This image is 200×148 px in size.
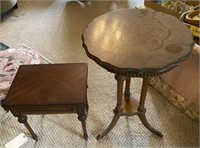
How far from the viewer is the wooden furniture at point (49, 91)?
112cm

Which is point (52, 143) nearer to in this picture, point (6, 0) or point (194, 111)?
point (194, 111)

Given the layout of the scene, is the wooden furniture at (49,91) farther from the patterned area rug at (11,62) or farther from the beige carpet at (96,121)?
the beige carpet at (96,121)

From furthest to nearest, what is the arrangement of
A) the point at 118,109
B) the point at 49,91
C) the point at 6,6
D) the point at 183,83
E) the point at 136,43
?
the point at 6,6
the point at 183,83
the point at 118,109
the point at 49,91
the point at 136,43

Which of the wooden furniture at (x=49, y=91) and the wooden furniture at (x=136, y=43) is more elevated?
the wooden furniture at (x=136, y=43)

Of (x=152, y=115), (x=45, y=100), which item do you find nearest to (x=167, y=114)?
(x=152, y=115)

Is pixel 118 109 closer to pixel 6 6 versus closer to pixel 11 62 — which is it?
pixel 11 62

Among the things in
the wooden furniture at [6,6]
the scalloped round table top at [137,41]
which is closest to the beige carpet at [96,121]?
the wooden furniture at [6,6]

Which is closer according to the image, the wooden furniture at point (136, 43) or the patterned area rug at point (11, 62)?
the wooden furniture at point (136, 43)

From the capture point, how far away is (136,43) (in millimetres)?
983

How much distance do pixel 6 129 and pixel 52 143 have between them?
0.37 meters

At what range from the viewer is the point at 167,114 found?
1.59 metres

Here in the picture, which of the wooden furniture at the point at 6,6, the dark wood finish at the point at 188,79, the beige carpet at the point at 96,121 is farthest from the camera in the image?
the wooden furniture at the point at 6,6

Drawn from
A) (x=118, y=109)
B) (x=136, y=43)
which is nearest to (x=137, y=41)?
(x=136, y=43)

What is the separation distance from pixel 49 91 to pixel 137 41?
22.1 inches
